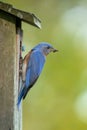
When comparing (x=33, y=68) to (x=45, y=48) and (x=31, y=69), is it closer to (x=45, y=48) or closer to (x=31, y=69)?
(x=31, y=69)

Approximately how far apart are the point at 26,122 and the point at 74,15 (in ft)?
7.03

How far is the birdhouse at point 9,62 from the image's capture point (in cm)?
462

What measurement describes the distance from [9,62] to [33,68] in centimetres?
25

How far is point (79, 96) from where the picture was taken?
30.7ft

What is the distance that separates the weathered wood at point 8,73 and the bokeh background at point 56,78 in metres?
3.65

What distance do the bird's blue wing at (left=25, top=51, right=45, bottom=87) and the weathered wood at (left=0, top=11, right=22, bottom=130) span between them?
0.11m

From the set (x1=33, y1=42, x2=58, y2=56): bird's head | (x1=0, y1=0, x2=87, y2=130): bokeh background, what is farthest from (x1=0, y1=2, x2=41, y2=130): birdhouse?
(x1=0, y1=0, x2=87, y2=130): bokeh background

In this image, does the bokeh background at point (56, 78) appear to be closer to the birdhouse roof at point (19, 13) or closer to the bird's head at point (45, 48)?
the bird's head at point (45, 48)

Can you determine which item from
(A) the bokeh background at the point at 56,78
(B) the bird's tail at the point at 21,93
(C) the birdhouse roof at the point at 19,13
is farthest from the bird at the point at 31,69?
(A) the bokeh background at the point at 56,78

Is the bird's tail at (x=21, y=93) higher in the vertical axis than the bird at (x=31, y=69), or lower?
lower

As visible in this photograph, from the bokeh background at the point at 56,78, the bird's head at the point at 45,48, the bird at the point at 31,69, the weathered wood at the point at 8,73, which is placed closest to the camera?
the weathered wood at the point at 8,73

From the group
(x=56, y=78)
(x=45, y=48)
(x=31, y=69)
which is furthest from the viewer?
(x=56, y=78)

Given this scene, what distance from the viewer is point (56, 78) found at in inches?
349

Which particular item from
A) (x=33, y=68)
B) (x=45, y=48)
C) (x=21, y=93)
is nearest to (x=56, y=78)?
(x=45, y=48)
